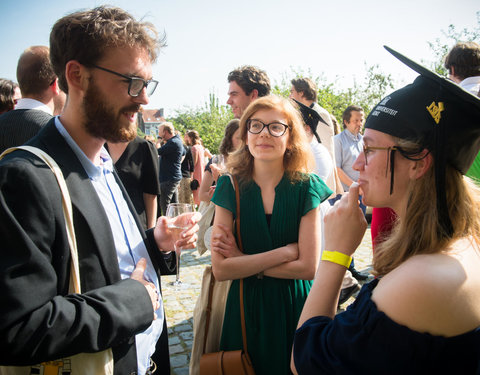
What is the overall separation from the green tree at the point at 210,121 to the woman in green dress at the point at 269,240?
2958 centimetres

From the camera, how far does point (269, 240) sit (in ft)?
7.95

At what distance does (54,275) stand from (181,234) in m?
0.83

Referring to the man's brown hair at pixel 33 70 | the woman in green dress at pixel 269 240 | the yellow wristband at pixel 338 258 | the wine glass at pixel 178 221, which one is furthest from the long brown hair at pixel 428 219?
the man's brown hair at pixel 33 70

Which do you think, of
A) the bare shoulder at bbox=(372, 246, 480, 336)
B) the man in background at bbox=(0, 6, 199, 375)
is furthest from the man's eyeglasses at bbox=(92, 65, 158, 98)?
the bare shoulder at bbox=(372, 246, 480, 336)

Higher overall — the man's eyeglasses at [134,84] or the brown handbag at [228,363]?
the man's eyeglasses at [134,84]

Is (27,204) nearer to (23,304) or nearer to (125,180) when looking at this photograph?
(23,304)

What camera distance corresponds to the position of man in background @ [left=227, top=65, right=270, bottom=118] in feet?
12.9

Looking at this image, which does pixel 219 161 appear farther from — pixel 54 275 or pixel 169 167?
Answer: pixel 169 167

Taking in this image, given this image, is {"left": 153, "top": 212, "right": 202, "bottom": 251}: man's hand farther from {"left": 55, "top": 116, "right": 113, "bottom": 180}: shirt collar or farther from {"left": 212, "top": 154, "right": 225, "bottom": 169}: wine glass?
{"left": 212, "top": 154, "right": 225, "bottom": 169}: wine glass

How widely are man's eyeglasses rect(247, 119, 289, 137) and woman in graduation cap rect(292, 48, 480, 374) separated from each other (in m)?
1.05

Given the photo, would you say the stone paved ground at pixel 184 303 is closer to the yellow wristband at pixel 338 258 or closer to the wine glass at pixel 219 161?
the wine glass at pixel 219 161

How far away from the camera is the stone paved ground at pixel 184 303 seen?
375 cm

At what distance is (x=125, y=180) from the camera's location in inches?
136

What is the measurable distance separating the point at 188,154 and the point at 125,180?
721cm
